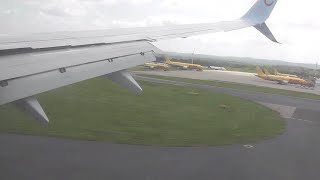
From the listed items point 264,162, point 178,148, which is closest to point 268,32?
point 264,162

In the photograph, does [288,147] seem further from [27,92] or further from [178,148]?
[27,92]

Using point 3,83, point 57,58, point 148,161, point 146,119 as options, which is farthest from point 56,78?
point 146,119

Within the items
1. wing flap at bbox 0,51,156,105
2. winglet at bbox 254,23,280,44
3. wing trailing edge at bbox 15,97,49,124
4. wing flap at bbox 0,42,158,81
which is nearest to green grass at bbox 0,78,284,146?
→ winglet at bbox 254,23,280,44

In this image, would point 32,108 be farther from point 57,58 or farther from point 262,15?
point 262,15

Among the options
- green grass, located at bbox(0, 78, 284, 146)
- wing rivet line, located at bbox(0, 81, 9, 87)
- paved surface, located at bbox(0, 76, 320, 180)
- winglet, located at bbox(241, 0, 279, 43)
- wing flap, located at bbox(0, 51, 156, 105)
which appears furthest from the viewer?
green grass, located at bbox(0, 78, 284, 146)

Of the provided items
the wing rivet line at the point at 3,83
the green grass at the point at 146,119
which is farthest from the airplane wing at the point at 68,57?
the green grass at the point at 146,119

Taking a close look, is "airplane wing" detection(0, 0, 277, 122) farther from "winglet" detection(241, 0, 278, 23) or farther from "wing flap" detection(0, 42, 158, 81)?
"winglet" detection(241, 0, 278, 23)
